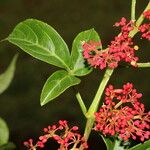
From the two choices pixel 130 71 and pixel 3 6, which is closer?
pixel 130 71

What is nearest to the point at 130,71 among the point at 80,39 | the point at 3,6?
the point at 3,6

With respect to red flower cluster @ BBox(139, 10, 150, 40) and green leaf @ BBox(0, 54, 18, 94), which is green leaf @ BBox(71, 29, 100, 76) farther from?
green leaf @ BBox(0, 54, 18, 94)

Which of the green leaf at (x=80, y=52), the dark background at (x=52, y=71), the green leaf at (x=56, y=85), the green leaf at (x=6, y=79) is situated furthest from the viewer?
the dark background at (x=52, y=71)

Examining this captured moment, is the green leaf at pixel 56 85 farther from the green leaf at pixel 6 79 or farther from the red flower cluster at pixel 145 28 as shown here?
the green leaf at pixel 6 79

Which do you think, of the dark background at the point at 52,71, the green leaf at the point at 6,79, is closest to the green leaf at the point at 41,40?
the green leaf at the point at 6,79

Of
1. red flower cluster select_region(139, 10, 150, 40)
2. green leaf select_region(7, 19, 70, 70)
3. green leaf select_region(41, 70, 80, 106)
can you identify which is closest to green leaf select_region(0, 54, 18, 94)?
green leaf select_region(7, 19, 70, 70)

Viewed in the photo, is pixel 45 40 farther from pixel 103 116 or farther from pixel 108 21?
pixel 108 21
